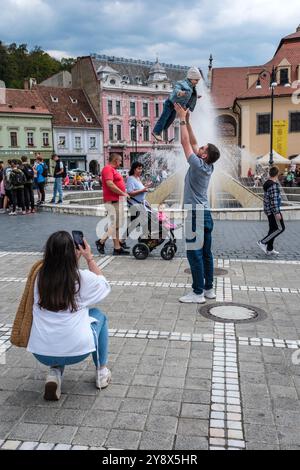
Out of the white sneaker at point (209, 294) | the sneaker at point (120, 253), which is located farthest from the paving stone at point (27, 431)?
the sneaker at point (120, 253)

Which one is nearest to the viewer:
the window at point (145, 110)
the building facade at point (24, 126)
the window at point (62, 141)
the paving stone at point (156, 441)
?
the paving stone at point (156, 441)

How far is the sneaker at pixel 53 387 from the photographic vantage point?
3.62 m

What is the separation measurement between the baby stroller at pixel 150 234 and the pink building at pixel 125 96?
174 feet

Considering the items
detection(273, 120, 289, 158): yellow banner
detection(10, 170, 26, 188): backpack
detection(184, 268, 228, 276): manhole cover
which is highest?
detection(273, 120, 289, 158): yellow banner

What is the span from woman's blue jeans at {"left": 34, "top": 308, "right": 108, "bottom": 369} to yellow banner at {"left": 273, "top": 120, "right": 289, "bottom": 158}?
138 ft

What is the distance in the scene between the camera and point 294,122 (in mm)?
43344

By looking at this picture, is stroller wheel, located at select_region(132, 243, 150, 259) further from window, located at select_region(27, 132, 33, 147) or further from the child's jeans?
window, located at select_region(27, 132, 33, 147)

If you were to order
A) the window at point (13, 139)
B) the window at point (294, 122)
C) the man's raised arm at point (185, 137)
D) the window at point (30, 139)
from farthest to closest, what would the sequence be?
the window at point (30, 139) < the window at point (13, 139) < the window at point (294, 122) < the man's raised arm at point (185, 137)

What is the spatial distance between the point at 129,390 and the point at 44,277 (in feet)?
3.85

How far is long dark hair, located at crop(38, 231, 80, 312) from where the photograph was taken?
3.37 m

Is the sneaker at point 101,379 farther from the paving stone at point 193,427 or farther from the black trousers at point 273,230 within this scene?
the black trousers at point 273,230

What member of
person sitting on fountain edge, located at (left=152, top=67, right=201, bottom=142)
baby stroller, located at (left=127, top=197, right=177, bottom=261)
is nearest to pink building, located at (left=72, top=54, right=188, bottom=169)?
baby stroller, located at (left=127, top=197, right=177, bottom=261)

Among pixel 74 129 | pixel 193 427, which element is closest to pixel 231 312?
pixel 193 427
